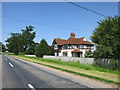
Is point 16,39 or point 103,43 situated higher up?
point 16,39

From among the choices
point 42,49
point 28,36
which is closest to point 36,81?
point 42,49

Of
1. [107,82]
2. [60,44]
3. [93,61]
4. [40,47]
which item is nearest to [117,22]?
[93,61]

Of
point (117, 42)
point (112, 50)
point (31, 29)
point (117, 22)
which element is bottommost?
point (112, 50)

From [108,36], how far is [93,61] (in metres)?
5.59

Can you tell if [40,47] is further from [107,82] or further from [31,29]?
[31,29]

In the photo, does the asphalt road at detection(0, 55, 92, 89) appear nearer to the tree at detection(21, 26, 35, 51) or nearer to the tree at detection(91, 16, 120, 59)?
the tree at detection(91, 16, 120, 59)

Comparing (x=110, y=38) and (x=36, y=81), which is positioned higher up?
(x=110, y=38)

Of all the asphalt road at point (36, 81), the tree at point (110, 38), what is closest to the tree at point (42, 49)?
the tree at point (110, 38)

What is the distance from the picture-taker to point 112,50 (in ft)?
43.3

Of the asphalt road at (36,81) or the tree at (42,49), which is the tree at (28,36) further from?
the asphalt road at (36,81)

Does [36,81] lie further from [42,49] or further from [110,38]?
[42,49]

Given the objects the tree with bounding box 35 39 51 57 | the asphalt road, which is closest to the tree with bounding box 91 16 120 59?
the asphalt road

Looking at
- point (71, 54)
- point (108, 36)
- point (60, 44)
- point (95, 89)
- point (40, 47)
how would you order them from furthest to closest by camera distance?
1. point (60, 44)
2. point (71, 54)
3. point (40, 47)
4. point (108, 36)
5. point (95, 89)

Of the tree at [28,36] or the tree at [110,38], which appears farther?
the tree at [28,36]
